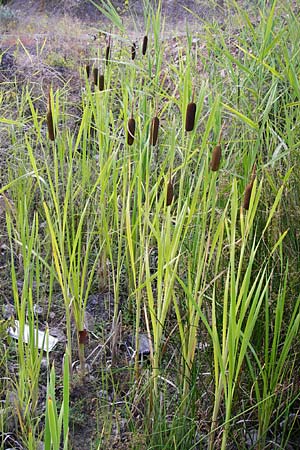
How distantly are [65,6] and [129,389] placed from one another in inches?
237

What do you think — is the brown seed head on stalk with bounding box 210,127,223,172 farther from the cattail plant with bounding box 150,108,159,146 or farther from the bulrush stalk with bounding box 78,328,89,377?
the bulrush stalk with bounding box 78,328,89,377

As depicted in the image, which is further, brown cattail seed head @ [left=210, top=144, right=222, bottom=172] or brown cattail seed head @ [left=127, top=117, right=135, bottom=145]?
brown cattail seed head @ [left=127, top=117, right=135, bottom=145]

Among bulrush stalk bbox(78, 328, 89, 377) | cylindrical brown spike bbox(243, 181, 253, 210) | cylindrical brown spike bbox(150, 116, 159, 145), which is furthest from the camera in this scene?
bulrush stalk bbox(78, 328, 89, 377)

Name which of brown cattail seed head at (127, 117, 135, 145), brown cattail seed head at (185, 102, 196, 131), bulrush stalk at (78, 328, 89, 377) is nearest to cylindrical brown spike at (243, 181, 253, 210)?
brown cattail seed head at (185, 102, 196, 131)

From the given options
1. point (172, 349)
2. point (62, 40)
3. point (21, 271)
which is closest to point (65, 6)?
point (62, 40)

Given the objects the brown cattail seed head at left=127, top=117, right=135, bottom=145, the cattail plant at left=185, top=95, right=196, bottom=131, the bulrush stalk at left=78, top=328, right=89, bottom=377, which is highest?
the cattail plant at left=185, top=95, right=196, bottom=131

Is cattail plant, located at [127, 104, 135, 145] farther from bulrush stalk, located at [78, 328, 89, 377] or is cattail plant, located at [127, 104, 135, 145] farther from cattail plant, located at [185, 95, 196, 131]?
bulrush stalk, located at [78, 328, 89, 377]

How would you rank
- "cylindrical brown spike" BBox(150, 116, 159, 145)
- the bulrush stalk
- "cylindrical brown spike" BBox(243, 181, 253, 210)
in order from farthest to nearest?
the bulrush stalk
"cylindrical brown spike" BBox(150, 116, 159, 145)
"cylindrical brown spike" BBox(243, 181, 253, 210)

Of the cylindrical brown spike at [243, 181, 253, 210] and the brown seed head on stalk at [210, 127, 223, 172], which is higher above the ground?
the brown seed head on stalk at [210, 127, 223, 172]

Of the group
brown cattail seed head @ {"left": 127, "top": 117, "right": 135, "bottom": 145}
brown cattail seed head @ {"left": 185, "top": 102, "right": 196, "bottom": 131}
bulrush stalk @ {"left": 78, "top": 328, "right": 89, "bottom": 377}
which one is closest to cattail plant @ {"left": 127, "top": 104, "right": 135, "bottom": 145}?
brown cattail seed head @ {"left": 127, "top": 117, "right": 135, "bottom": 145}

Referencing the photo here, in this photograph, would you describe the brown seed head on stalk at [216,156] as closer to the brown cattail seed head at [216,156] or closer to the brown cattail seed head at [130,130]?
the brown cattail seed head at [216,156]

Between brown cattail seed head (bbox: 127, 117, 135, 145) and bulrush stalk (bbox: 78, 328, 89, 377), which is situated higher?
brown cattail seed head (bbox: 127, 117, 135, 145)

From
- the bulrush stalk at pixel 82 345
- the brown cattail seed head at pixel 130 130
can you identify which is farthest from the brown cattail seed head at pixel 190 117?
the bulrush stalk at pixel 82 345

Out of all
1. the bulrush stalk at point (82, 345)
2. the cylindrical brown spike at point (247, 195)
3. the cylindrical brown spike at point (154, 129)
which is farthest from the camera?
the bulrush stalk at point (82, 345)
